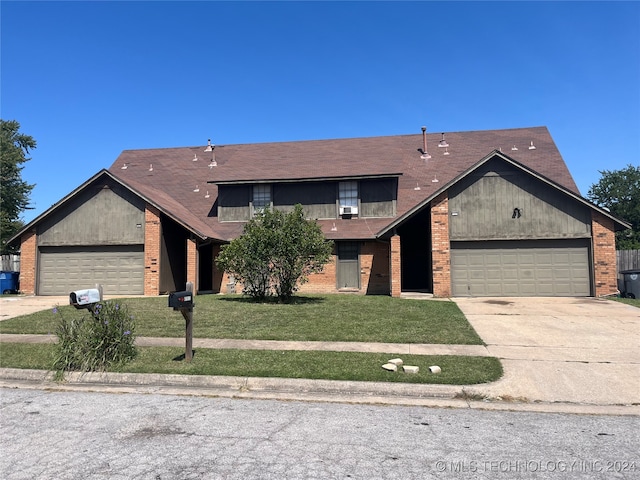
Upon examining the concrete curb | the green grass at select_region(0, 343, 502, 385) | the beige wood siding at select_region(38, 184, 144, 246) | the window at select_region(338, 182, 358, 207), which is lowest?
the concrete curb

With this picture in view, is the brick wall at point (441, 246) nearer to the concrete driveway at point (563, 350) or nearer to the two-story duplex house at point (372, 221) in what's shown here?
the two-story duplex house at point (372, 221)

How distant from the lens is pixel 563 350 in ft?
27.9

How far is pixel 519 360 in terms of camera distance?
305 inches

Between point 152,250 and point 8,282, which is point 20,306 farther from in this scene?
point 8,282

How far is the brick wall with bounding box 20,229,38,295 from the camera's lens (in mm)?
20047

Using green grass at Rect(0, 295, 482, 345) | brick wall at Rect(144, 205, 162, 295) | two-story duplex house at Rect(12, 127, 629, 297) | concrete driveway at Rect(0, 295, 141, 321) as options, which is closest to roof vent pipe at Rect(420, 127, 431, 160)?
two-story duplex house at Rect(12, 127, 629, 297)

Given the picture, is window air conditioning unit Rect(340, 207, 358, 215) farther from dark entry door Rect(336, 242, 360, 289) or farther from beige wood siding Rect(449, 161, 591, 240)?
beige wood siding Rect(449, 161, 591, 240)

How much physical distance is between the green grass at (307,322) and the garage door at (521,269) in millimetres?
3202

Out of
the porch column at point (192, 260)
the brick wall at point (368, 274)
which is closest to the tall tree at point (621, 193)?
the brick wall at point (368, 274)

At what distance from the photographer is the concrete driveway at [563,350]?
6172 millimetres

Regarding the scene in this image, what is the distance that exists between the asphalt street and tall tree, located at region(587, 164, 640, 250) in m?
49.0

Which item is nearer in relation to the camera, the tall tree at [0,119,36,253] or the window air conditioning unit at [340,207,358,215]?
the window air conditioning unit at [340,207,358,215]

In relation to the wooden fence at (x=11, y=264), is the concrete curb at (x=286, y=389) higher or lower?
lower

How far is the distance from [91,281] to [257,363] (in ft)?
51.0
